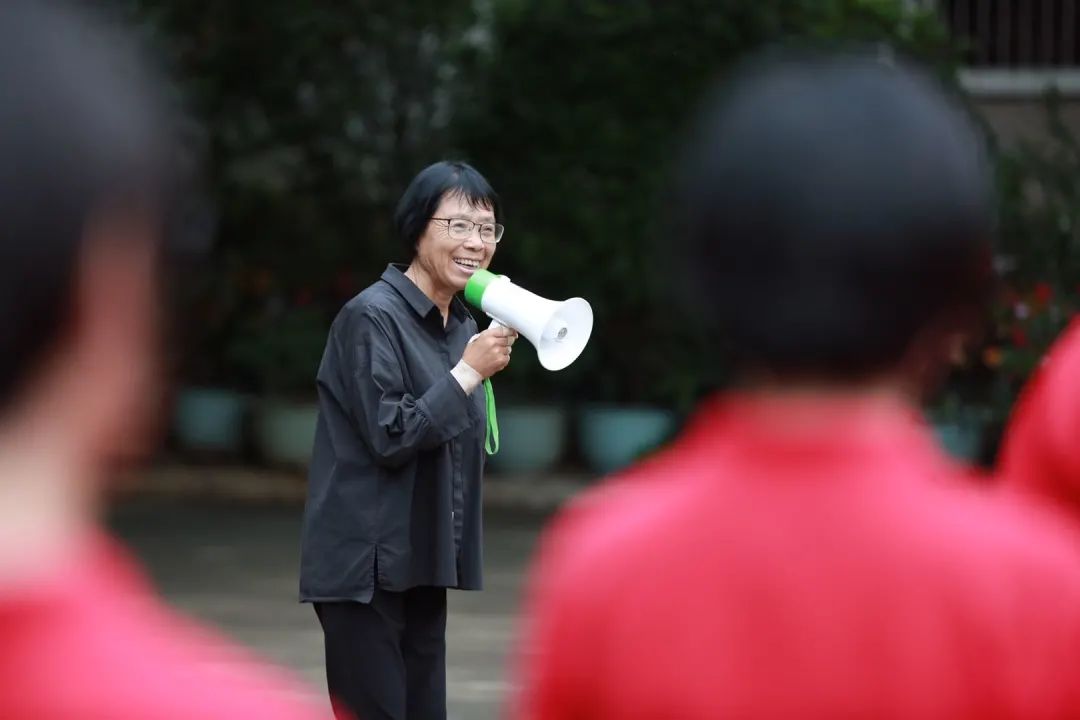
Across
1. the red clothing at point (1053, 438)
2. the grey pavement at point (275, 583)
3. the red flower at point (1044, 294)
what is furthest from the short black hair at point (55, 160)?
the red flower at point (1044, 294)

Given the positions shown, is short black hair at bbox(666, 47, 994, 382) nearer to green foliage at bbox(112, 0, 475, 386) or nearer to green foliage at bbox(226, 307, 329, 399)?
green foliage at bbox(112, 0, 475, 386)

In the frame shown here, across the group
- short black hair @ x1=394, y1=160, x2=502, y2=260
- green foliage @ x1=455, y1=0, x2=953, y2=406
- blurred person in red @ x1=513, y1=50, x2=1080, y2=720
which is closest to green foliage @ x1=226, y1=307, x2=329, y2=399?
green foliage @ x1=455, y1=0, x2=953, y2=406

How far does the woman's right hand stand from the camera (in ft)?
13.7

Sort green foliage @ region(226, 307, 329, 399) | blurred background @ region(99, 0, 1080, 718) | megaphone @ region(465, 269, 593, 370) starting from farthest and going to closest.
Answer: green foliage @ region(226, 307, 329, 399) < blurred background @ region(99, 0, 1080, 718) < megaphone @ region(465, 269, 593, 370)

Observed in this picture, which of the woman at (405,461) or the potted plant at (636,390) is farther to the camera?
the potted plant at (636,390)

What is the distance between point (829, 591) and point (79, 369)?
57cm

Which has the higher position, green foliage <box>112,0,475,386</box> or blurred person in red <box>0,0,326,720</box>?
green foliage <box>112,0,475,386</box>

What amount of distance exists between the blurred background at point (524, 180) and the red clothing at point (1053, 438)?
27.7 ft

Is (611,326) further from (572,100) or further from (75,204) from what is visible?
(75,204)

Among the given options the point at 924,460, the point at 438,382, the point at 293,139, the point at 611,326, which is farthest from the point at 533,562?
the point at 924,460

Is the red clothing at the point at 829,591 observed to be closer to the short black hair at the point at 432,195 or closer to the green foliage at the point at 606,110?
the short black hair at the point at 432,195

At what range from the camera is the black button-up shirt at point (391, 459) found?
419cm

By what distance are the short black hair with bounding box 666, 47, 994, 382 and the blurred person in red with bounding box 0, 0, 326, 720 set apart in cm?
44

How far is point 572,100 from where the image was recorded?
1137cm
